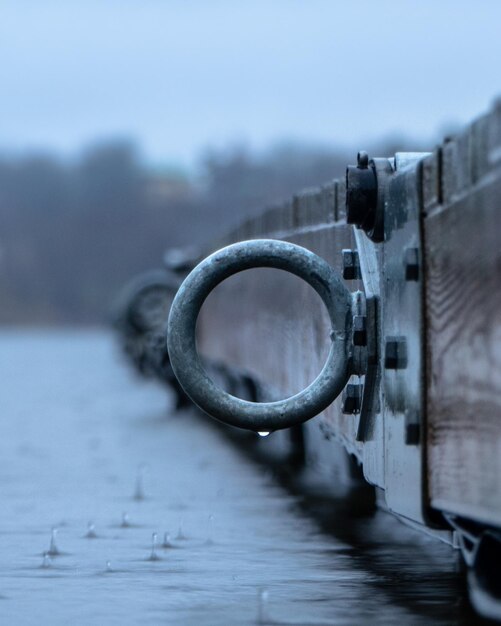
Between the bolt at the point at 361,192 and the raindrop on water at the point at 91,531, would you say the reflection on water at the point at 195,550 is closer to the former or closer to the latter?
the raindrop on water at the point at 91,531

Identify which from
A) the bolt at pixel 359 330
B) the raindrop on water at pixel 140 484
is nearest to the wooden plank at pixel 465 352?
the bolt at pixel 359 330

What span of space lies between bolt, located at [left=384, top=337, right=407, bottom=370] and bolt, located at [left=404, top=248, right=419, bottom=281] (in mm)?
272

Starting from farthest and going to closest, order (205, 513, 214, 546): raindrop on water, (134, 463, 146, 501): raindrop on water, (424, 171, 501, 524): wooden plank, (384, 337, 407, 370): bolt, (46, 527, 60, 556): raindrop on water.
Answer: (134, 463, 146, 501): raindrop on water, (205, 513, 214, 546): raindrop on water, (46, 527, 60, 556): raindrop on water, (384, 337, 407, 370): bolt, (424, 171, 501, 524): wooden plank

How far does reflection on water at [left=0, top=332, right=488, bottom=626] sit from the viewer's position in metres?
7.16

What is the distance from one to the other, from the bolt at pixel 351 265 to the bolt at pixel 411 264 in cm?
153

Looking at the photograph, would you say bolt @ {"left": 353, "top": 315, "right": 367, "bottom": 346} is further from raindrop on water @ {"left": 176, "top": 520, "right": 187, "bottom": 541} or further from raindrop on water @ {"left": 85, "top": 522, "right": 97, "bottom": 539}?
raindrop on water @ {"left": 85, "top": 522, "right": 97, "bottom": 539}

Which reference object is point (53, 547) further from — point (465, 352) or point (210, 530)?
point (465, 352)

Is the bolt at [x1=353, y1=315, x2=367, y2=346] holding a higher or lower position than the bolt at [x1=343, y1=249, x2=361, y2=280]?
lower

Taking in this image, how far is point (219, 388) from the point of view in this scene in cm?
804

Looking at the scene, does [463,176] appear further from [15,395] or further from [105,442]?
[15,395]

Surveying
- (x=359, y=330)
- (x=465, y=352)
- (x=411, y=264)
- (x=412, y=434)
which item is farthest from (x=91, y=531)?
(x=465, y=352)

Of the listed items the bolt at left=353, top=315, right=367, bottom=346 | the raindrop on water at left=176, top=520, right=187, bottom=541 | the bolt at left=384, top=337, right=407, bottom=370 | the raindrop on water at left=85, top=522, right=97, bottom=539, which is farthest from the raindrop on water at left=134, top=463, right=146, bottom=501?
the bolt at left=384, top=337, right=407, bottom=370

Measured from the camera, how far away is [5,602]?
7352 mm

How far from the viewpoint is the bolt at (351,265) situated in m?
8.49
